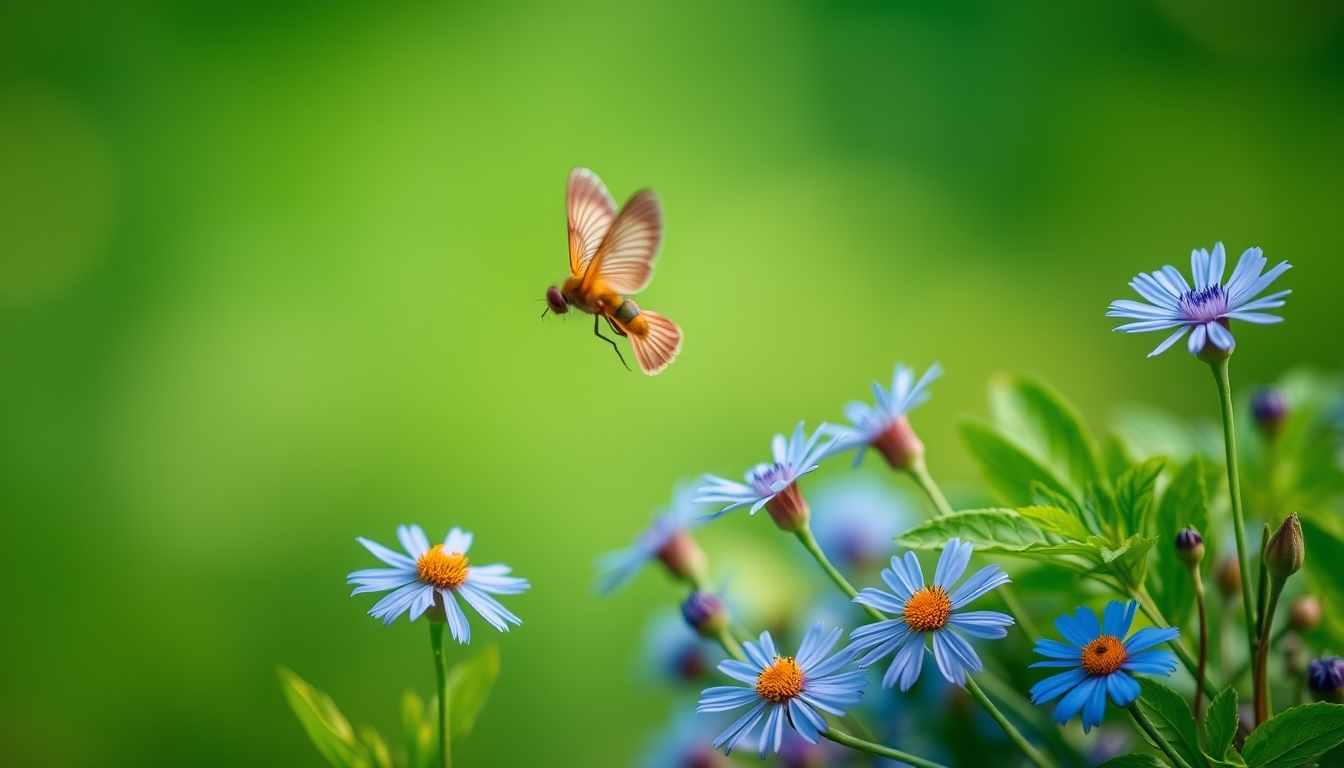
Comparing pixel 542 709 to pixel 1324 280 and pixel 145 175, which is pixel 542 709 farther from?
pixel 1324 280

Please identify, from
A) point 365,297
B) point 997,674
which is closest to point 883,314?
point 365,297

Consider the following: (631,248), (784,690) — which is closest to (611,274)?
(631,248)

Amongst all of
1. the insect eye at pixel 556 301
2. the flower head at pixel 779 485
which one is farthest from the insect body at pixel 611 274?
the flower head at pixel 779 485

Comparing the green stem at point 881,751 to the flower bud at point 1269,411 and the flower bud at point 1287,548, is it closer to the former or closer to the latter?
the flower bud at point 1287,548

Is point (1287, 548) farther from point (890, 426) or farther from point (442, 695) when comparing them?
point (442, 695)

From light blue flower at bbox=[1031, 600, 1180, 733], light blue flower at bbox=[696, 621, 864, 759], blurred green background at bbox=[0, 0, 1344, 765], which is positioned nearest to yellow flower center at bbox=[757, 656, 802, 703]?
light blue flower at bbox=[696, 621, 864, 759]

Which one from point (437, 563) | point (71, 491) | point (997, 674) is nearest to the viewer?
point (437, 563)
